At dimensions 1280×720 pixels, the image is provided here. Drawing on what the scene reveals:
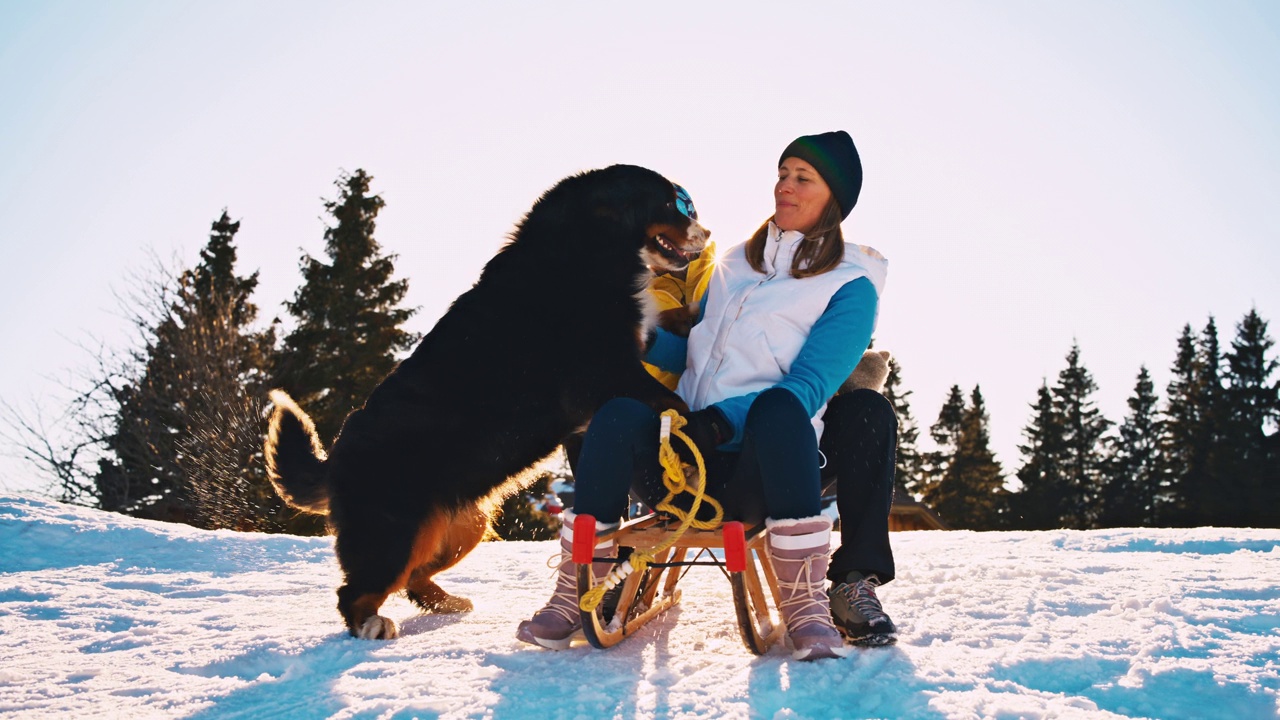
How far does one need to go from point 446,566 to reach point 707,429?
1319mm

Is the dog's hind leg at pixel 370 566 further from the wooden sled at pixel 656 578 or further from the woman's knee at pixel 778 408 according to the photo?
the woman's knee at pixel 778 408

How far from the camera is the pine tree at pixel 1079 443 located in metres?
31.4

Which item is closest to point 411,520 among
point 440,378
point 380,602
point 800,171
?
point 380,602

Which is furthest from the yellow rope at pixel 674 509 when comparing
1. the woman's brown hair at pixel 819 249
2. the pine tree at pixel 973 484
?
the pine tree at pixel 973 484

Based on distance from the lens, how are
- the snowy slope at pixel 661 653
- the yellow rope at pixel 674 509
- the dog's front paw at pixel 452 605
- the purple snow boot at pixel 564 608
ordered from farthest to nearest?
1. the dog's front paw at pixel 452 605
2. the purple snow boot at pixel 564 608
3. the yellow rope at pixel 674 509
4. the snowy slope at pixel 661 653

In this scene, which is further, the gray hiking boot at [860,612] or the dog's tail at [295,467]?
the dog's tail at [295,467]

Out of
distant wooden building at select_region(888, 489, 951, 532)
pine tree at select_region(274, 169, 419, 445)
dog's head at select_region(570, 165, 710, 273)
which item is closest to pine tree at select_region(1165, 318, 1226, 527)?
distant wooden building at select_region(888, 489, 951, 532)

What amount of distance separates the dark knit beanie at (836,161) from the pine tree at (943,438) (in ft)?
99.1

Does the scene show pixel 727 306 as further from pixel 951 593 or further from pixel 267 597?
pixel 267 597

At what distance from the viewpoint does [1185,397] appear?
3005 cm

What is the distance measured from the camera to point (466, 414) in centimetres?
265

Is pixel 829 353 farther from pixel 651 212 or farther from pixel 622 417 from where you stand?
pixel 651 212

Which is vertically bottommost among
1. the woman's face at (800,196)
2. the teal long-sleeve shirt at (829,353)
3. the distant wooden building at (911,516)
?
the distant wooden building at (911,516)

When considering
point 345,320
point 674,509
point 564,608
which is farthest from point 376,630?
point 345,320
